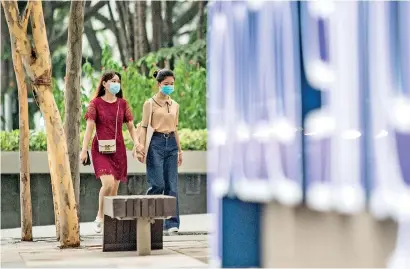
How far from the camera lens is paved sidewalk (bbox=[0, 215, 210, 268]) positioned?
8.02 m

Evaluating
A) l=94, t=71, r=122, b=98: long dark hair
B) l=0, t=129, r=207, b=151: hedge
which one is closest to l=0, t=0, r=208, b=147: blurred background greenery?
l=0, t=129, r=207, b=151: hedge

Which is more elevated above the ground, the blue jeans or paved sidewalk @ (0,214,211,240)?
the blue jeans

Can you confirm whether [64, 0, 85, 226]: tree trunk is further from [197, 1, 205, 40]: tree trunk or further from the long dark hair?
[197, 1, 205, 40]: tree trunk

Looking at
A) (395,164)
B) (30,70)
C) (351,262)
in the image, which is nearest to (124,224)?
(30,70)

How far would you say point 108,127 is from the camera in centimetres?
1014

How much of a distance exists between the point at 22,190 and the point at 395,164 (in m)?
6.29

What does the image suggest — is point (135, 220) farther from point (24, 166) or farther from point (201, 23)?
point (201, 23)

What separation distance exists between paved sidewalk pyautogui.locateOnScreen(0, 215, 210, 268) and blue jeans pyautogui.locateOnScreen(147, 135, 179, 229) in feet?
1.67

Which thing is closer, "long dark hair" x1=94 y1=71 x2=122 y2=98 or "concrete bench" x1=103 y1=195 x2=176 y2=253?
"concrete bench" x1=103 y1=195 x2=176 y2=253

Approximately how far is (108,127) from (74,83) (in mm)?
717

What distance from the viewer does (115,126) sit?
400 inches

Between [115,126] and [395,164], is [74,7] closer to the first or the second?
[115,126]

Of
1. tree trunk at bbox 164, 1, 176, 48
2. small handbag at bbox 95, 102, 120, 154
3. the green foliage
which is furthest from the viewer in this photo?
tree trunk at bbox 164, 1, 176, 48

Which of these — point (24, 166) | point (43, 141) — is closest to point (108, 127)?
point (24, 166)
